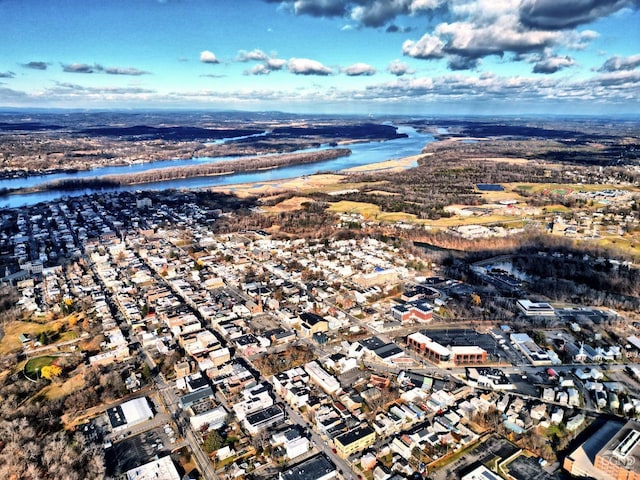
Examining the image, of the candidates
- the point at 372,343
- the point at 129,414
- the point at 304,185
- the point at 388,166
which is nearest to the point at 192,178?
the point at 304,185

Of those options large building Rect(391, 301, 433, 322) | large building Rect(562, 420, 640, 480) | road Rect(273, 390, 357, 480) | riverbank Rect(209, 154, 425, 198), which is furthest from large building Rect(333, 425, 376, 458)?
riverbank Rect(209, 154, 425, 198)

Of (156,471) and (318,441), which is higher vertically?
(156,471)

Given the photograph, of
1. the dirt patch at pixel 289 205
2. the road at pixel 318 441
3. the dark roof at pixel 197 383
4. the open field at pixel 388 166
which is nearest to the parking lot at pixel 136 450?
the dark roof at pixel 197 383

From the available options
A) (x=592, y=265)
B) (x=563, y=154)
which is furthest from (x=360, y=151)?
(x=592, y=265)

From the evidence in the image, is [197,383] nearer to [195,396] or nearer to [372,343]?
[195,396]

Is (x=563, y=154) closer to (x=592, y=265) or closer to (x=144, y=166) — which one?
(x=592, y=265)
